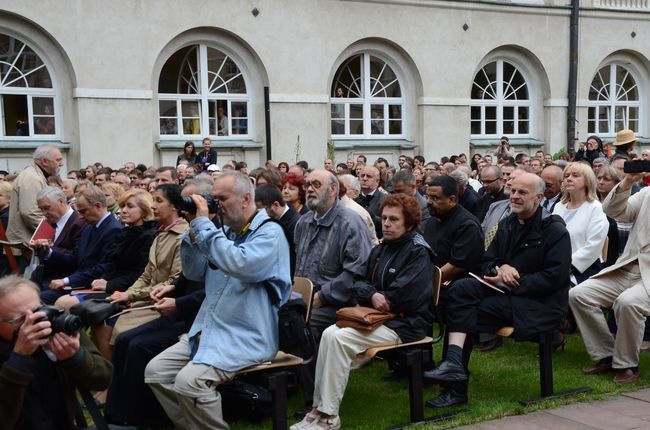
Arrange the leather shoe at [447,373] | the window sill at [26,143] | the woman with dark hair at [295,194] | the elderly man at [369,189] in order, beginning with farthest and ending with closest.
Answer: the window sill at [26,143], the elderly man at [369,189], the woman with dark hair at [295,194], the leather shoe at [447,373]

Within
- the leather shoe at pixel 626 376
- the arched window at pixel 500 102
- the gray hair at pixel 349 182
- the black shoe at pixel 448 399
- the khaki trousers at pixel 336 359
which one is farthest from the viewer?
the arched window at pixel 500 102

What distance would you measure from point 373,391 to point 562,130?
19.0 meters

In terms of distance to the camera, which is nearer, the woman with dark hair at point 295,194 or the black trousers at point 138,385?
the black trousers at point 138,385

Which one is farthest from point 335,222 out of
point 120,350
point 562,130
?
point 562,130

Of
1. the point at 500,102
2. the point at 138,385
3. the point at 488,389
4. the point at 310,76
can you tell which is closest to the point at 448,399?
the point at 488,389

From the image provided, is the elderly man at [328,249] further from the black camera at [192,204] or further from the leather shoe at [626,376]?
the leather shoe at [626,376]

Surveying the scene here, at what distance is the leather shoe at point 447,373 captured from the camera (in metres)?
5.43

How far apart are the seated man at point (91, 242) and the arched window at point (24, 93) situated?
36.5 ft

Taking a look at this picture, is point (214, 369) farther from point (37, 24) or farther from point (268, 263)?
point (37, 24)

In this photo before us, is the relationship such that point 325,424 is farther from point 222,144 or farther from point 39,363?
point 222,144

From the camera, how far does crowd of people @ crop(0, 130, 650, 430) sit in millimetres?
4555

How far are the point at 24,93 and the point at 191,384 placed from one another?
1415cm

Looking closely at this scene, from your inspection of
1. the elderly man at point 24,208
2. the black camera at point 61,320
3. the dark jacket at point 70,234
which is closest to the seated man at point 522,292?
the black camera at point 61,320

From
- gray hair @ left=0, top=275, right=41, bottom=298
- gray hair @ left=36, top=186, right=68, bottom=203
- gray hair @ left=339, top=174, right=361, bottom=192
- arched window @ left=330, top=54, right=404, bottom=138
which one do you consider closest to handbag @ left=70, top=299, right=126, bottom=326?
gray hair @ left=0, top=275, right=41, bottom=298
